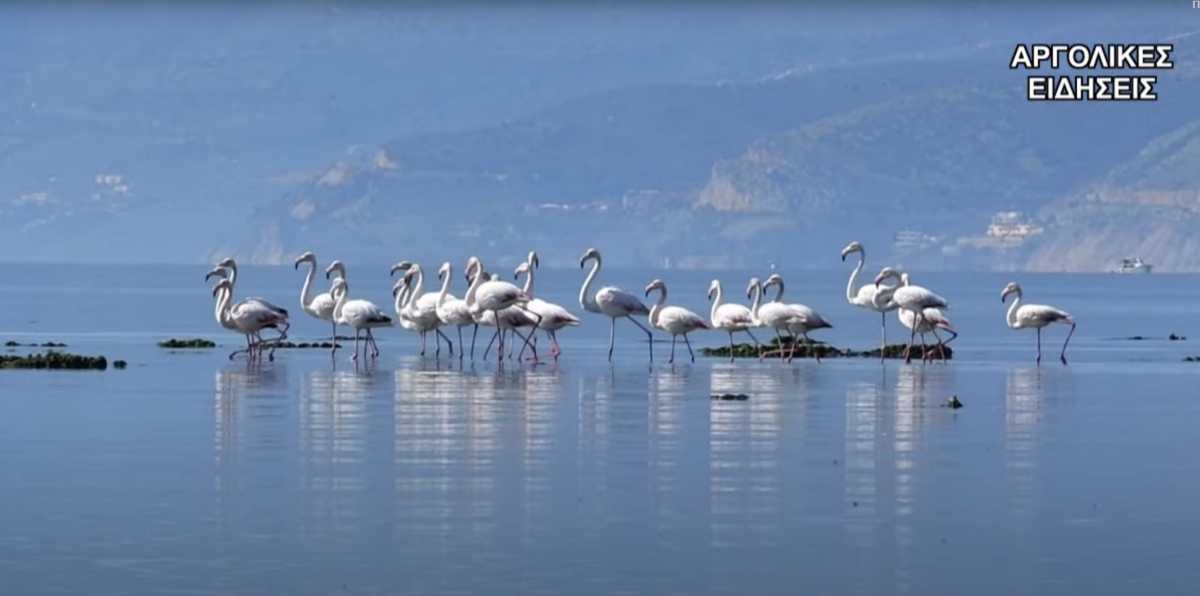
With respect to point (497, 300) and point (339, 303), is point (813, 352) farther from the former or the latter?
point (339, 303)

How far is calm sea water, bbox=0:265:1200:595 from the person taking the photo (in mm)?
18734

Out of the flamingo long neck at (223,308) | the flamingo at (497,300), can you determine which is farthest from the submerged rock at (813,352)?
the flamingo long neck at (223,308)

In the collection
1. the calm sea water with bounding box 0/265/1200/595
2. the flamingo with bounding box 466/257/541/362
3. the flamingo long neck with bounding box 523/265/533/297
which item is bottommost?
the calm sea water with bounding box 0/265/1200/595

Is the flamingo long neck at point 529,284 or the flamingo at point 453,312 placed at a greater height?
the flamingo long neck at point 529,284

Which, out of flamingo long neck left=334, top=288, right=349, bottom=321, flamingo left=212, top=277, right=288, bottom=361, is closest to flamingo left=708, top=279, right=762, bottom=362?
flamingo long neck left=334, top=288, right=349, bottom=321

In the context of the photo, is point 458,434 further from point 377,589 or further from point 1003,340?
point 1003,340

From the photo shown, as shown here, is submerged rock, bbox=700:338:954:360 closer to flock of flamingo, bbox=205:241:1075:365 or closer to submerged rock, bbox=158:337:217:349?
flock of flamingo, bbox=205:241:1075:365

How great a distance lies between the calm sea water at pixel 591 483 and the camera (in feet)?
61.5

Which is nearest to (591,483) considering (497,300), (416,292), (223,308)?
(497,300)

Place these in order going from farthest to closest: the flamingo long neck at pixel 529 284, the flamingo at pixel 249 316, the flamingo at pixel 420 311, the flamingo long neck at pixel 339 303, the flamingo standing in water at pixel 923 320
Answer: the flamingo long neck at pixel 529 284
the flamingo at pixel 420 311
the flamingo long neck at pixel 339 303
the flamingo standing in water at pixel 923 320
the flamingo at pixel 249 316

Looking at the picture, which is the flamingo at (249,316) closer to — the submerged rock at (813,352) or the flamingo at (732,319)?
the flamingo at (732,319)

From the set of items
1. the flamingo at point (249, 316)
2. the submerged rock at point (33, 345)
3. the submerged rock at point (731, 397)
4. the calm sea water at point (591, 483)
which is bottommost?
the calm sea water at point (591, 483)

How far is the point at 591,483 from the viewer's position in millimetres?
23281

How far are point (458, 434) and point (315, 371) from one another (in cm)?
1158
